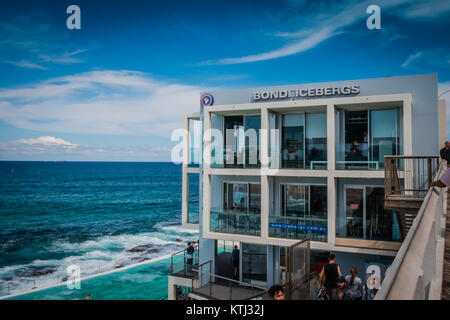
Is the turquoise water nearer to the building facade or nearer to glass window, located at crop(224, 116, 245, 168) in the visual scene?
the building facade

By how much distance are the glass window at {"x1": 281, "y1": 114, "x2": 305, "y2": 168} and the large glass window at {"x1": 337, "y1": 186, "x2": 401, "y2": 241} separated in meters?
2.60

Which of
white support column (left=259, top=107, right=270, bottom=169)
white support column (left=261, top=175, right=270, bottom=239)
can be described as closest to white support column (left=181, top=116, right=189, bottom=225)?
white support column (left=259, top=107, right=270, bottom=169)

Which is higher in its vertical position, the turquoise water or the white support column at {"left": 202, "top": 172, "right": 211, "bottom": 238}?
the white support column at {"left": 202, "top": 172, "right": 211, "bottom": 238}

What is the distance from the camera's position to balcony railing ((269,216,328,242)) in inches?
561

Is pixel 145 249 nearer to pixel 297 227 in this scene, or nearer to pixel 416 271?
pixel 297 227

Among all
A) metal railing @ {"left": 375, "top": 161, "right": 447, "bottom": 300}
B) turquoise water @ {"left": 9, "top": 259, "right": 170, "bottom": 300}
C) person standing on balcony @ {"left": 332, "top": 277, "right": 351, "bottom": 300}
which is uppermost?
metal railing @ {"left": 375, "top": 161, "right": 447, "bottom": 300}

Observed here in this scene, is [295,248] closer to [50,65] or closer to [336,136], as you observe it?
[336,136]

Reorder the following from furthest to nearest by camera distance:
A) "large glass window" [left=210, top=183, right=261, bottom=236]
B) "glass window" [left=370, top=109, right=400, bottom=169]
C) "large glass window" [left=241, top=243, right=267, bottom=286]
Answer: "large glass window" [left=241, top=243, right=267, bottom=286], "large glass window" [left=210, top=183, right=261, bottom=236], "glass window" [left=370, top=109, right=400, bottom=169]

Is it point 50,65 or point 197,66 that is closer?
point 50,65

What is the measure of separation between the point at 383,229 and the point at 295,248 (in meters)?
7.69

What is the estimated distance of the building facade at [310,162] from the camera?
13586 millimetres
